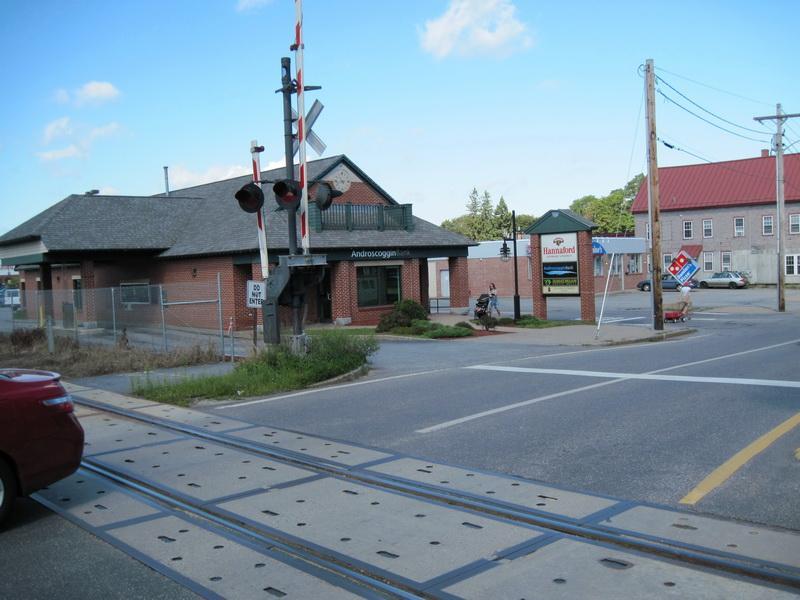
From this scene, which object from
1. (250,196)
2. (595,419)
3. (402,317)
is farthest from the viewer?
(402,317)

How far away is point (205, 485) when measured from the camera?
25.0 ft

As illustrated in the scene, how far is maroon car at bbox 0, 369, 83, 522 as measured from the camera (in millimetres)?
6383

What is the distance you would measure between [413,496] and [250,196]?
7.73 meters

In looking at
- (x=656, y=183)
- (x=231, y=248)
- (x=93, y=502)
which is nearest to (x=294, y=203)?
(x=93, y=502)

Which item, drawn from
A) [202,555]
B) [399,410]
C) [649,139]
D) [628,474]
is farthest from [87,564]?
[649,139]

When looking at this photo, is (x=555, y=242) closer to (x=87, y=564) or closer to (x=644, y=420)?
(x=644, y=420)

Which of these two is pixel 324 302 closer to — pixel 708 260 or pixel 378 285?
pixel 378 285

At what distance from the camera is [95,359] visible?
62.2 feet

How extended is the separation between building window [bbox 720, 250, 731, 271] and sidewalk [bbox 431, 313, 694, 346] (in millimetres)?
41931

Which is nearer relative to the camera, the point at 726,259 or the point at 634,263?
the point at 634,263

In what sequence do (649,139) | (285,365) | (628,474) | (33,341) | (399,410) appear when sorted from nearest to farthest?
(628,474) → (399,410) → (285,365) → (33,341) → (649,139)

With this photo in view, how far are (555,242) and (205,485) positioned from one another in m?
24.5

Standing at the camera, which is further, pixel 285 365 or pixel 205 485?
pixel 285 365

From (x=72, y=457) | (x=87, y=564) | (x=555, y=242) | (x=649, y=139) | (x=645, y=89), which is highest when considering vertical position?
(x=645, y=89)
